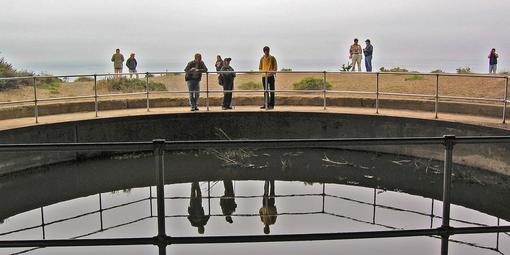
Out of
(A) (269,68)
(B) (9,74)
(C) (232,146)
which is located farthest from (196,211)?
(B) (9,74)

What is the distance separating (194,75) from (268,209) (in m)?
7.34

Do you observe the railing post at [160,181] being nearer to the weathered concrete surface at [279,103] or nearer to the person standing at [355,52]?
the weathered concrete surface at [279,103]

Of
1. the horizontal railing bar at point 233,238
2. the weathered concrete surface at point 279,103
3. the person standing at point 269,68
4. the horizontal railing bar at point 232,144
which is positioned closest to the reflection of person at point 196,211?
the horizontal railing bar at point 233,238

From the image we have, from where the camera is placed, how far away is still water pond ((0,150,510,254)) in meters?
7.07

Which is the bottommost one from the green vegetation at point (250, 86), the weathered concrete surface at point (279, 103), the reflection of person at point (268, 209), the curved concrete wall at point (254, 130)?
the reflection of person at point (268, 209)

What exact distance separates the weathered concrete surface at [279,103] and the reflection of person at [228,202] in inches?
249

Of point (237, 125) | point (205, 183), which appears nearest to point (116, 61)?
point (237, 125)

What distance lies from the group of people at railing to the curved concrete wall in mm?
3530

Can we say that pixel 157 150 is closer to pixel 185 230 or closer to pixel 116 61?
pixel 185 230

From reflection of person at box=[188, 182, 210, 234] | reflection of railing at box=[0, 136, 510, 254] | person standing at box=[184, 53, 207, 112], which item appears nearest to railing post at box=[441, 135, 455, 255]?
reflection of railing at box=[0, 136, 510, 254]

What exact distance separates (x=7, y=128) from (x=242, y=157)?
4741 mm

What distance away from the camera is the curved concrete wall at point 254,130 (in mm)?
12516

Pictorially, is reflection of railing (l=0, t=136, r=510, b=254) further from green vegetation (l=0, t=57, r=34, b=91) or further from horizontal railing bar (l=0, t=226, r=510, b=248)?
green vegetation (l=0, t=57, r=34, b=91)

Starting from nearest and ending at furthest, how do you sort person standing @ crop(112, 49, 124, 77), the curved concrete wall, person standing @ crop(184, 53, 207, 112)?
the curved concrete wall → person standing @ crop(184, 53, 207, 112) → person standing @ crop(112, 49, 124, 77)
